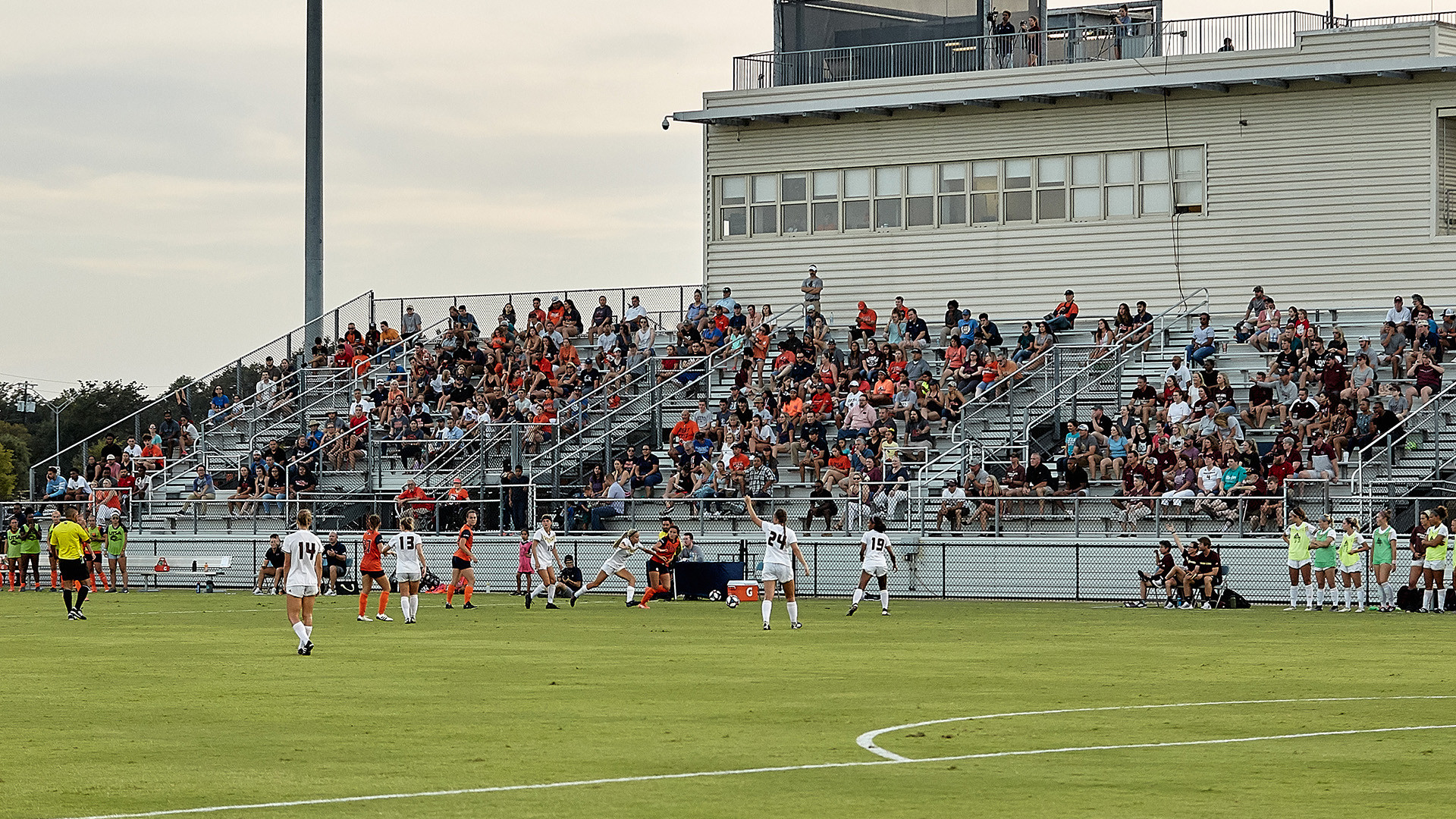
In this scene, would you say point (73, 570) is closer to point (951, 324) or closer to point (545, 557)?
point (545, 557)

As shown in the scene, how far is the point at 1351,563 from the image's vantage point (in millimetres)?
32094

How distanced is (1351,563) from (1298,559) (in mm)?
1063

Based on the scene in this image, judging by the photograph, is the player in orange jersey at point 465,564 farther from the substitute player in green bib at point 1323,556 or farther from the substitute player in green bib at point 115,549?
the substitute player in green bib at point 1323,556

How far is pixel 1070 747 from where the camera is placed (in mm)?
14352

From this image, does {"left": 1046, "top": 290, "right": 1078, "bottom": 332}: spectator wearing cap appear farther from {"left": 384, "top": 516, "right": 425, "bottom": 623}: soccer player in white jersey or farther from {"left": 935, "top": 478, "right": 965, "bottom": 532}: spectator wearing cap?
{"left": 384, "top": 516, "right": 425, "bottom": 623}: soccer player in white jersey

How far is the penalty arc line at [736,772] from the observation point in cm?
1165

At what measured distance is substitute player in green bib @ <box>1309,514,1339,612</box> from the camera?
3222 cm

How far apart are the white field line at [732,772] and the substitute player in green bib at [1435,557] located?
1706 centimetres

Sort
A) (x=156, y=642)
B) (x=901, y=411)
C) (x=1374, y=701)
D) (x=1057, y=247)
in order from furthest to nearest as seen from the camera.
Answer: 1. (x=1057, y=247)
2. (x=901, y=411)
3. (x=156, y=642)
4. (x=1374, y=701)

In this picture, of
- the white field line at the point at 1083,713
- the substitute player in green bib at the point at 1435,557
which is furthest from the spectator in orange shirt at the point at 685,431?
the white field line at the point at 1083,713

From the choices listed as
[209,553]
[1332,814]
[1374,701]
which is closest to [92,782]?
[1332,814]

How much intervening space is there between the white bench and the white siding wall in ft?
47.2

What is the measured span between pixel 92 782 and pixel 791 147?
128 ft

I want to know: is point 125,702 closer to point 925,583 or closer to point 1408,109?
point 925,583
